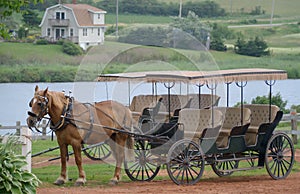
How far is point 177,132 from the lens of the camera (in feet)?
45.5

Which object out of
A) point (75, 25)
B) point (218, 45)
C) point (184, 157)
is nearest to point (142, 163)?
point (184, 157)

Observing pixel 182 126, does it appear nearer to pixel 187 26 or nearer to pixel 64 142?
pixel 64 142

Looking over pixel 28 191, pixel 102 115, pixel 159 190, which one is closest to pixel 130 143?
pixel 102 115

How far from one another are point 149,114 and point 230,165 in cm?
202

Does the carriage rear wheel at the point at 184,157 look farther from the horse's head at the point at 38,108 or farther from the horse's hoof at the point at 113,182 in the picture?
the horse's head at the point at 38,108

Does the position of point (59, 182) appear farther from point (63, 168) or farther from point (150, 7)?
point (150, 7)

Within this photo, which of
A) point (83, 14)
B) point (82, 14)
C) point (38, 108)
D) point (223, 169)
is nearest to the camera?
point (38, 108)

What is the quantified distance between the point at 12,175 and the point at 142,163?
4.95 metres

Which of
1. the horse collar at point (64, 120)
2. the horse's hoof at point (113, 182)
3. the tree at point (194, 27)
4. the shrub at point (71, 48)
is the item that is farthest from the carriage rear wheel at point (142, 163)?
the tree at point (194, 27)

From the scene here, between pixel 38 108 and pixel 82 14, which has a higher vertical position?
pixel 82 14

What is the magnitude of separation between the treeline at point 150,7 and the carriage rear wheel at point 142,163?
3397cm

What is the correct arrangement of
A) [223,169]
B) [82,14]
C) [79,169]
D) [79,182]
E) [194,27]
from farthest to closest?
[194,27] < [82,14] < [223,169] < [79,169] < [79,182]

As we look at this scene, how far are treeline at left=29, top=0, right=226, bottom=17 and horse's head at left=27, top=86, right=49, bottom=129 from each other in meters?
35.0

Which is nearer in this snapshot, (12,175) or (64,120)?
(12,175)
